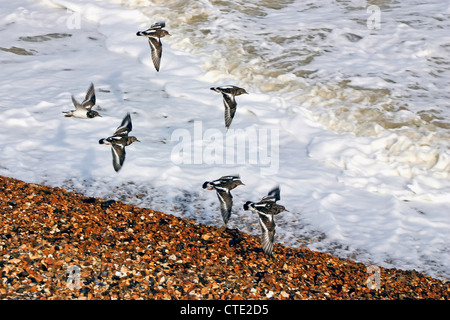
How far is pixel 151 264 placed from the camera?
4.83 m

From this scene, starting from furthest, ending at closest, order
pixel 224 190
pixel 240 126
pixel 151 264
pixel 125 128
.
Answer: pixel 240 126 < pixel 125 128 < pixel 224 190 < pixel 151 264

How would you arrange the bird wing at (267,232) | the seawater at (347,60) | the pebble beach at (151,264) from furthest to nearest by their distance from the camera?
the seawater at (347,60) < the bird wing at (267,232) < the pebble beach at (151,264)

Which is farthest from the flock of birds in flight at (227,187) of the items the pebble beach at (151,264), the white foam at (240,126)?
the white foam at (240,126)

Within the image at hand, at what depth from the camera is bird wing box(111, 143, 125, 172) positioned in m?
5.63

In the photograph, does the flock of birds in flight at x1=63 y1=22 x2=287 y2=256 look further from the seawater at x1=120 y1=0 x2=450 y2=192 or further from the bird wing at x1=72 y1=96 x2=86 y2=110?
the seawater at x1=120 y1=0 x2=450 y2=192

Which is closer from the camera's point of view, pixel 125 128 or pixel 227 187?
pixel 227 187

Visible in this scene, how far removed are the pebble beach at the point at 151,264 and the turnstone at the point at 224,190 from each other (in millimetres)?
470

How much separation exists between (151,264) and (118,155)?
4.94 feet

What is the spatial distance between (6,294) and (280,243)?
110 inches

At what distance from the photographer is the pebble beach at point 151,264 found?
14.8ft

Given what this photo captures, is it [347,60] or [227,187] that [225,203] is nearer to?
[227,187]

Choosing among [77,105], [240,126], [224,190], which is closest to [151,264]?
[224,190]

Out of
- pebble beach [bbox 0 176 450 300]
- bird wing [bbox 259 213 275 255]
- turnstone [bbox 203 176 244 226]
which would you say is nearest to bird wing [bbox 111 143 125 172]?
pebble beach [bbox 0 176 450 300]

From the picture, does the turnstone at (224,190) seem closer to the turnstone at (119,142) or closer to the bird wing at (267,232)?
the bird wing at (267,232)
